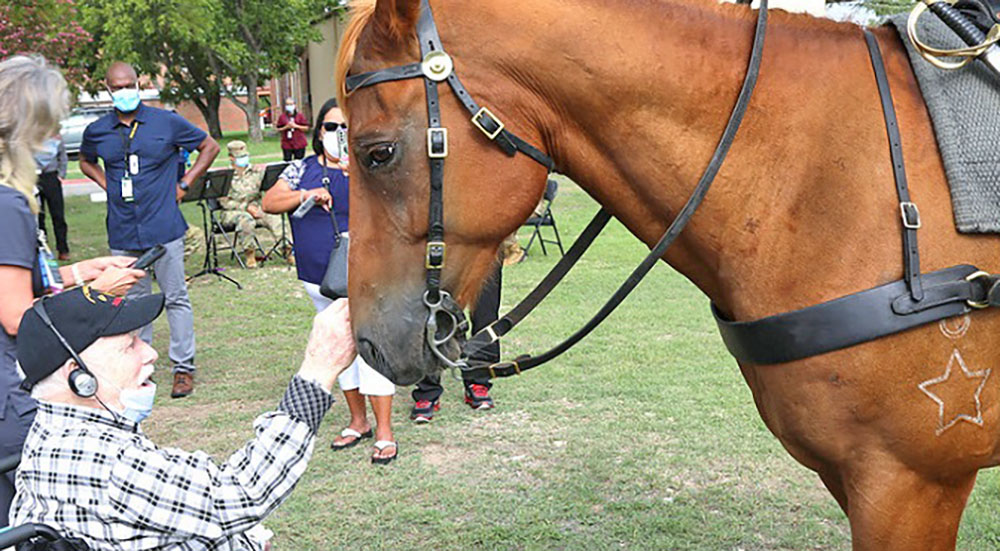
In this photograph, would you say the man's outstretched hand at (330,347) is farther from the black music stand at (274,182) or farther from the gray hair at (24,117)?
the black music stand at (274,182)

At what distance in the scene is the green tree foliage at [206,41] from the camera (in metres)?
34.0

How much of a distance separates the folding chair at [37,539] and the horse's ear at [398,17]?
4.76ft

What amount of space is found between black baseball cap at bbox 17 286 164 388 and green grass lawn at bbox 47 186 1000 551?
207cm

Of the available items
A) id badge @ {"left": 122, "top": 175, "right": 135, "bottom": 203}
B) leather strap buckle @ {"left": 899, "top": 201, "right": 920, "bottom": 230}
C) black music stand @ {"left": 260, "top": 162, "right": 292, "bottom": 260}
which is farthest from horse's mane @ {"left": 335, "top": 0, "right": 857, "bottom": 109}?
black music stand @ {"left": 260, "top": 162, "right": 292, "bottom": 260}

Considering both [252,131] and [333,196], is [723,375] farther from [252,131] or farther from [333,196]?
[252,131]

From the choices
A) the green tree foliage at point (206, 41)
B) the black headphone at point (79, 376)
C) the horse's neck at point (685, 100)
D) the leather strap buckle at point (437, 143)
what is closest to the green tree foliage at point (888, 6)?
the horse's neck at point (685, 100)

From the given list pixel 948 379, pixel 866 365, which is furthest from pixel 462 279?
pixel 948 379

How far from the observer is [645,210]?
2215 millimetres

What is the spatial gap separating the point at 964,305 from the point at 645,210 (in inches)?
30.9

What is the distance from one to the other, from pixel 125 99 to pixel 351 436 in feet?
11.0

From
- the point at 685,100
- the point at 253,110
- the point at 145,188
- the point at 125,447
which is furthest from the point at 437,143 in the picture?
the point at 253,110

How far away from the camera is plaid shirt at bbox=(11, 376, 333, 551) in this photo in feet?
6.52

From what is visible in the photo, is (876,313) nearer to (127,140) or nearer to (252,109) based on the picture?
(127,140)

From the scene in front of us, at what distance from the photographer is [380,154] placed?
2100 millimetres
